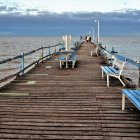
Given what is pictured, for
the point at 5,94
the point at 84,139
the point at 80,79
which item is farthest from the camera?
the point at 80,79

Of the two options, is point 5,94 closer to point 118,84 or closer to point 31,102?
point 31,102

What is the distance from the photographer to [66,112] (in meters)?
7.61

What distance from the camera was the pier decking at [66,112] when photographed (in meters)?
6.16

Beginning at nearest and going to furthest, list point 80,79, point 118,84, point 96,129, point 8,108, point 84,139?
point 84,139
point 96,129
point 8,108
point 118,84
point 80,79

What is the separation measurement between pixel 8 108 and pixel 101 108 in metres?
2.18

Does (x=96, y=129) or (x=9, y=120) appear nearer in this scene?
(x=96, y=129)

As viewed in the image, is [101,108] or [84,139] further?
[101,108]

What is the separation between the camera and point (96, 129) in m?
6.38

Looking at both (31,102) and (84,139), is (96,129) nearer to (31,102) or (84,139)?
(84,139)

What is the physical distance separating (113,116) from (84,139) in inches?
61.9

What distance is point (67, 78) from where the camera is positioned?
521 inches

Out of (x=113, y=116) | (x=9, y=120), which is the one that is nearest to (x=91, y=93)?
(x=113, y=116)

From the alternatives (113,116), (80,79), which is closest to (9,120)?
(113,116)

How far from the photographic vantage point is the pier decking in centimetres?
616
